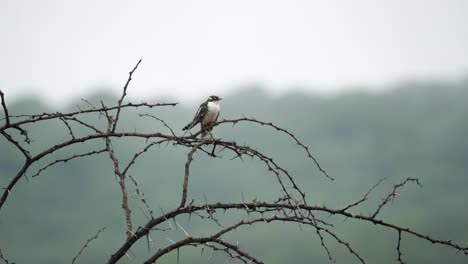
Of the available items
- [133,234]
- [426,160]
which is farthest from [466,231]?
[133,234]

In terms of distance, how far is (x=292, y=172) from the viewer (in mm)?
83000

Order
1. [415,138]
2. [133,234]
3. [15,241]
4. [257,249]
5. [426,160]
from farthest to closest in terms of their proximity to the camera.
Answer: [415,138]
[426,160]
[15,241]
[257,249]
[133,234]

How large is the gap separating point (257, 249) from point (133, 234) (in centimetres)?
7328

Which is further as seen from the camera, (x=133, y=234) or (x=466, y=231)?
(x=466, y=231)

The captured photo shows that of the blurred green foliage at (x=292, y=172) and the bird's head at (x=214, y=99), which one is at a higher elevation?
the blurred green foliage at (x=292, y=172)

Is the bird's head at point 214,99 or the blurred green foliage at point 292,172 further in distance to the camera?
the blurred green foliage at point 292,172

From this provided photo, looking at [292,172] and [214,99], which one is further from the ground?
[292,172]

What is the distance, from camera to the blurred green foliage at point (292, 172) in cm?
7894

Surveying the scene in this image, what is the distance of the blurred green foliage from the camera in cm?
7894

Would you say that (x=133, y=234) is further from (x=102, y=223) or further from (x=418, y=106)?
(x=418, y=106)

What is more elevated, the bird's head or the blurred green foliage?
the blurred green foliage

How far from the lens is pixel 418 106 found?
422 ft

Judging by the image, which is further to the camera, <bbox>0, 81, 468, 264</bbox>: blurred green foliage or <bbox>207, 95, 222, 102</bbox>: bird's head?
<bbox>0, 81, 468, 264</bbox>: blurred green foliage

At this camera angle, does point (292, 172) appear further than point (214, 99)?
Yes
